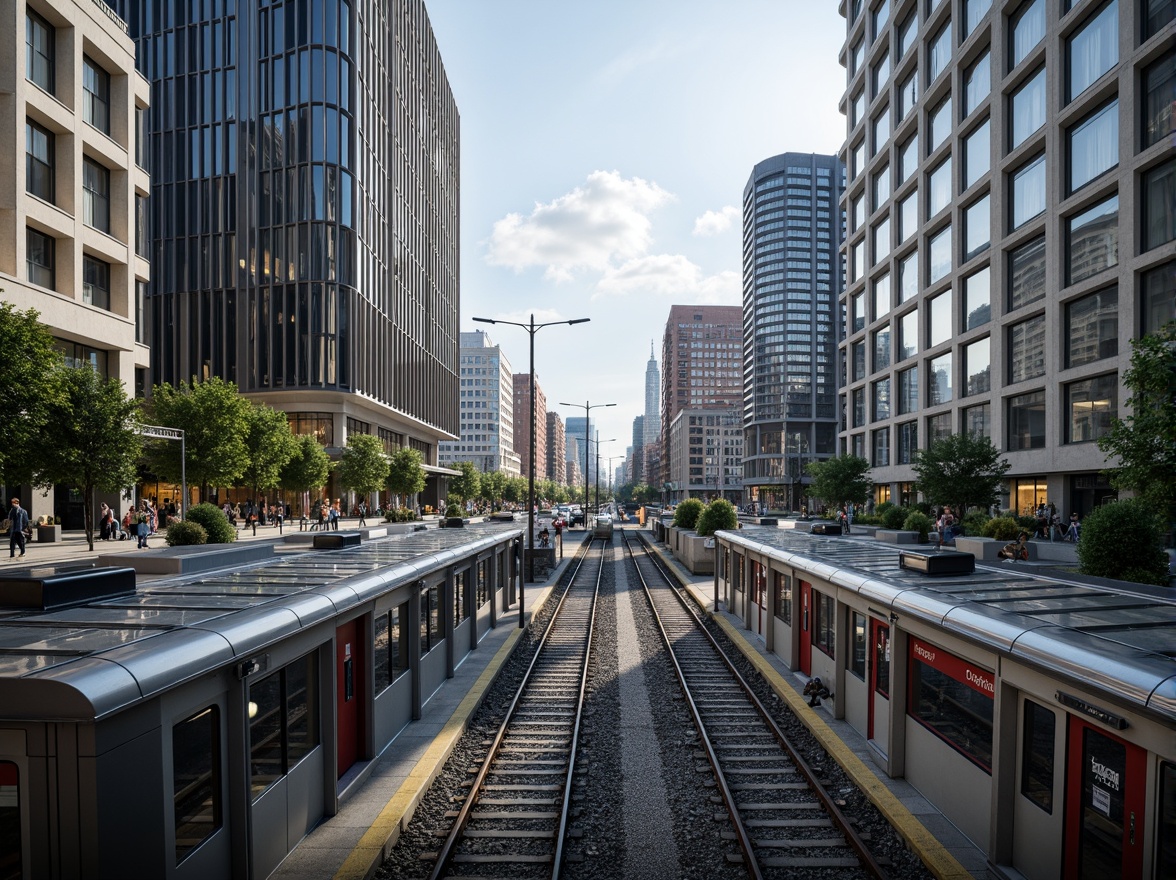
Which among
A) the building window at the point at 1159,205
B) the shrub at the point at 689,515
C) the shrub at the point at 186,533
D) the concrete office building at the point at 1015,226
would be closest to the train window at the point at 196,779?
the shrub at the point at 186,533

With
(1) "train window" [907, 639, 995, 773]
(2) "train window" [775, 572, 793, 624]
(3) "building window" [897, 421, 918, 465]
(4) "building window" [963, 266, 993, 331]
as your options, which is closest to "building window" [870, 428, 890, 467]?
(3) "building window" [897, 421, 918, 465]

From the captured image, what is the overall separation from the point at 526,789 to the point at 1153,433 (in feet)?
54.1

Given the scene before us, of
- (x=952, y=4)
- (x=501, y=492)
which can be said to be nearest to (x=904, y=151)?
(x=952, y=4)

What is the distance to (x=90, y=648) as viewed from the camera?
5180mm

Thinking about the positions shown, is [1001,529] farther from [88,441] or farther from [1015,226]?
[88,441]

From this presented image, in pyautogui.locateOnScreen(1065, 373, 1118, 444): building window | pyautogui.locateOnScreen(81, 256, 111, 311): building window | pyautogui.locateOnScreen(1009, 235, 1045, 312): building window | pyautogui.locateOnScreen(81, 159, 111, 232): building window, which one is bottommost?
pyautogui.locateOnScreen(1065, 373, 1118, 444): building window

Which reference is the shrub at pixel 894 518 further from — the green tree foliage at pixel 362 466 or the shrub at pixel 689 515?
the green tree foliage at pixel 362 466

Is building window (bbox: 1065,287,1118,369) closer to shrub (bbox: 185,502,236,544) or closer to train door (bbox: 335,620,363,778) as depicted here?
train door (bbox: 335,620,363,778)

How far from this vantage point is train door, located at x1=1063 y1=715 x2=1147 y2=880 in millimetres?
5461

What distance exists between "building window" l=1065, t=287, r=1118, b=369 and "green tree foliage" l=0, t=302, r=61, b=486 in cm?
4107

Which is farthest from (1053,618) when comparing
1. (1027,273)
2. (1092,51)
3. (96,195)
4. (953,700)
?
(1092,51)

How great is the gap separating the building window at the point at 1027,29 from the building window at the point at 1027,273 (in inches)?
411

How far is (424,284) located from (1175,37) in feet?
223

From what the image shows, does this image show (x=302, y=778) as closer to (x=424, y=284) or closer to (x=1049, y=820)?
(x=1049, y=820)
